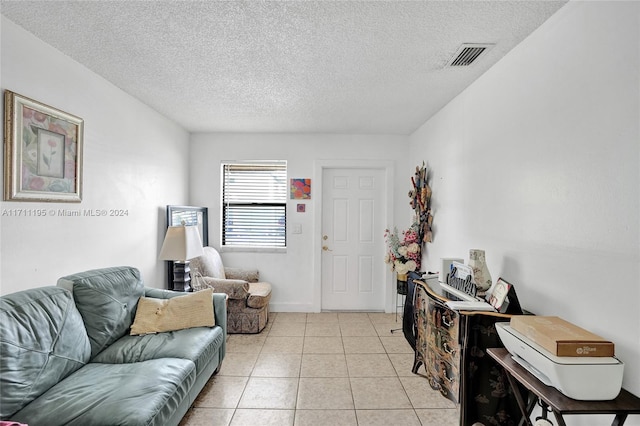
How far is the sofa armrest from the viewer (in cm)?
418

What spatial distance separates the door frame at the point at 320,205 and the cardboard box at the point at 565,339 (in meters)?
2.91

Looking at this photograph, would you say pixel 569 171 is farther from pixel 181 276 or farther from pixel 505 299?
pixel 181 276

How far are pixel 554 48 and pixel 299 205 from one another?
3182 millimetres

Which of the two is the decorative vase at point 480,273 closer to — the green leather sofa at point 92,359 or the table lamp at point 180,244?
the green leather sofa at point 92,359

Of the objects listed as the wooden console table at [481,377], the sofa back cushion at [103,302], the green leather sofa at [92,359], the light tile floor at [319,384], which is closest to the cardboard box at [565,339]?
the wooden console table at [481,377]

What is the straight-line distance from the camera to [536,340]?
4.49ft

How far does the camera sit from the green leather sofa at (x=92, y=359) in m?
1.46

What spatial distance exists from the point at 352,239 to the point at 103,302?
3007 millimetres

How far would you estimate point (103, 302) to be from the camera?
84.1 inches

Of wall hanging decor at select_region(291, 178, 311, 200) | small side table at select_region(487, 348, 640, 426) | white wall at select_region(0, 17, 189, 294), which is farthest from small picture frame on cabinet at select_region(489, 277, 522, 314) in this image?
white wall at select_region(0, 17, 189, 294)

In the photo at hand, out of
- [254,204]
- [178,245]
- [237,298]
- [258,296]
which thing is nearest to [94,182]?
[178,245]

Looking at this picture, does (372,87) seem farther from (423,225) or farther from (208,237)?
(208,237)

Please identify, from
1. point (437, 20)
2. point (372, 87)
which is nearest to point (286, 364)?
point (372, 87)

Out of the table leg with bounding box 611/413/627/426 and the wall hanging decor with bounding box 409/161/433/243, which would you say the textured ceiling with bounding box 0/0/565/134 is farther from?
the table leg with bounding box 611/413/627/426
